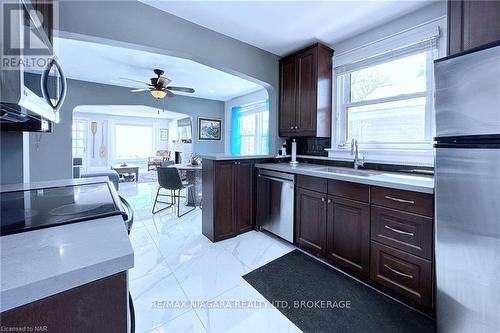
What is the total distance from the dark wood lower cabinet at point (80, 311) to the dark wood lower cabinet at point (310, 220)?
186 cm

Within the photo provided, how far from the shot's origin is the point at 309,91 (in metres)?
2.72

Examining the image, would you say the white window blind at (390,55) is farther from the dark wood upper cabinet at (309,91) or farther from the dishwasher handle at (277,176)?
the dishwasher handle at (277,176)

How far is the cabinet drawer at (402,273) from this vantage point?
4.75 ft

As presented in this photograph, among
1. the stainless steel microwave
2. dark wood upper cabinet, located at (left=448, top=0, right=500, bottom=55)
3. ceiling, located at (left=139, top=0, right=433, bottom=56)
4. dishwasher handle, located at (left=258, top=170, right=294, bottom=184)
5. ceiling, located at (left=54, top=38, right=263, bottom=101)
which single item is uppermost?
ceiling, located at (left=54, top=38, right=263, bottom=101)

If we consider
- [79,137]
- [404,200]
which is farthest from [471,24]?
[79,137]

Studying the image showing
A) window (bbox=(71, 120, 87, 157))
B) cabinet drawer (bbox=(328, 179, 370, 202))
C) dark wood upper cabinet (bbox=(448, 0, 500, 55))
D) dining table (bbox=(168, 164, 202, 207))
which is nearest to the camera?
dark wood upper cabinet (bbox=(448, 0, 500, 55))

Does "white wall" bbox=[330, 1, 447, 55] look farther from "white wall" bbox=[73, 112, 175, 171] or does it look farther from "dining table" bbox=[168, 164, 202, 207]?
"white wall" bbox=[73, 112, 175, 171]

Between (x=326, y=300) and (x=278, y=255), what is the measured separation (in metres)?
0.72

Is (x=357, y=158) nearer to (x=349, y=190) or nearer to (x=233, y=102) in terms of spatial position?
(x=349, y=190)

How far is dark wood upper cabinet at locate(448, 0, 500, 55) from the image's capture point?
124 cm

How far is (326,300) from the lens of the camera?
5.37 feet

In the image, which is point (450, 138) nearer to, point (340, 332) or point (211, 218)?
point (340, 332)

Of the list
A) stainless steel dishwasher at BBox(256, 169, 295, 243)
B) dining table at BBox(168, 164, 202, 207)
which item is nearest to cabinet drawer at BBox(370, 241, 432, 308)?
stainless steel dishwasher at BBox(256, 169, 295, 243)

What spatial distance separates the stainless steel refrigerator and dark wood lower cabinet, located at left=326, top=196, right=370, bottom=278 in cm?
52
